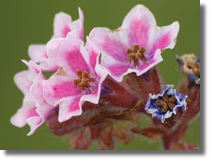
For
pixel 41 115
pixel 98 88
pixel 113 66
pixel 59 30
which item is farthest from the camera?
pixel 59 30

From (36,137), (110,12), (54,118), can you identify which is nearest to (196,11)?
(110,12)

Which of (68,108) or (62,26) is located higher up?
(62,26)

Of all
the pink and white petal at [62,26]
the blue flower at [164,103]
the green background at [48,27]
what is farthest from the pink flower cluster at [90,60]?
the green background at [48,27]

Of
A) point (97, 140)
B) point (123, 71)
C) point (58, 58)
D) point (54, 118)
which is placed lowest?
point (97, 140)

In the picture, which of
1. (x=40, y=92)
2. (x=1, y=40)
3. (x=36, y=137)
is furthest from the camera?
(x=1, y=40)

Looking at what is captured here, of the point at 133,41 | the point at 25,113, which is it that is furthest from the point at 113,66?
the point at 25,113

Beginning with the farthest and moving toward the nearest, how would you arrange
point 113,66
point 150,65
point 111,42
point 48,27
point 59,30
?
point 48,27
point 59,30
point 111,42
point 113,66
point 150,65

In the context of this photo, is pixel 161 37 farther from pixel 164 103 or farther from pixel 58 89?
pixel 58 89

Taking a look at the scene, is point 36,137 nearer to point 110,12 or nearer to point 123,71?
point 110,12
